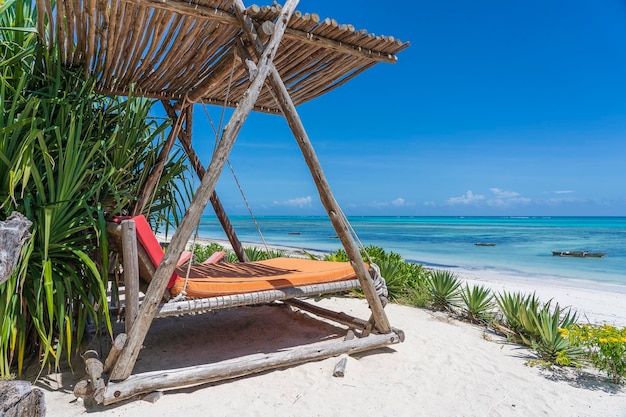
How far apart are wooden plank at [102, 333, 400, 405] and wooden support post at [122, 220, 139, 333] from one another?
334mm

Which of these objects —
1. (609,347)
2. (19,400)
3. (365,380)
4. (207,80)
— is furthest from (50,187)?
(609,347)

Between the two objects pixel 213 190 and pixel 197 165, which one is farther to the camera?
pixel 197 165

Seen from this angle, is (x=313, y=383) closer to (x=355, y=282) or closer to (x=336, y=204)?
(x=355, y=282)

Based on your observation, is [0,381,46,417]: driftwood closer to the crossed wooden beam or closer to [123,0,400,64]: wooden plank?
the crossed wooden beam

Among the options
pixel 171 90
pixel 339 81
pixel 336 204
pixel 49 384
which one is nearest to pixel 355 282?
pixel 336 204

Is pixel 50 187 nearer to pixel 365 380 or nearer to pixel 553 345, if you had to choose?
pixel 365 380

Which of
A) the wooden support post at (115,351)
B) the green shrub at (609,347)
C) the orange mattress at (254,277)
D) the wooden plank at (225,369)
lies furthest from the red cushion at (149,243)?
the green shrub at (609,347)

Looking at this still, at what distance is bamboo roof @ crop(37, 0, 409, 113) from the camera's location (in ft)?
9.18

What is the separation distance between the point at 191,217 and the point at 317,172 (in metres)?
1.05

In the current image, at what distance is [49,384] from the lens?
262 cm

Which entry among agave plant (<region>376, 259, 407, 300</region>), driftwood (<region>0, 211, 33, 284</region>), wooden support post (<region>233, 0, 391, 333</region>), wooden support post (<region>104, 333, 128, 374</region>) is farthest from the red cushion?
agave plant (<region>376, 259, 407, 300</region>)

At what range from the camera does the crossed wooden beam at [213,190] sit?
7.89 feet

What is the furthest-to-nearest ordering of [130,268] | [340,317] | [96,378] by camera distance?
1. [340,317]
2. [130,268]
3. [96,378]

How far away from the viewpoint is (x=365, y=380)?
9.26 ft
